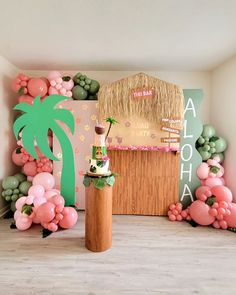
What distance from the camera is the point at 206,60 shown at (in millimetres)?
2734

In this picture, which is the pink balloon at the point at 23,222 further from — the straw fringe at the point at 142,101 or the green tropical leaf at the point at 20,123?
the straw fringe at the point at 142,101

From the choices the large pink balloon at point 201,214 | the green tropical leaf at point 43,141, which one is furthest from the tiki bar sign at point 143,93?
the large pink balloon at point 201,214

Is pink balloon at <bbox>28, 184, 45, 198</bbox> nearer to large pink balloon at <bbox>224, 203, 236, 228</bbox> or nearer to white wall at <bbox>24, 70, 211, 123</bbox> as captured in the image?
white wall at <bbox>24, 70, 211, 123</bbox>

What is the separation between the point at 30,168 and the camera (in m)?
2.82

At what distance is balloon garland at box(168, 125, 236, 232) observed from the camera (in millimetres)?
2455

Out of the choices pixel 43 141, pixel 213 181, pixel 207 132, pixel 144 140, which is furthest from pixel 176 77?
pixel 43 141

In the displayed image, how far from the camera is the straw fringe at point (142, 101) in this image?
2.67 meters

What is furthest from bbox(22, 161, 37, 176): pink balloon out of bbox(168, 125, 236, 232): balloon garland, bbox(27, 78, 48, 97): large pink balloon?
bbox(168, 125, 236, 232): balloon garland

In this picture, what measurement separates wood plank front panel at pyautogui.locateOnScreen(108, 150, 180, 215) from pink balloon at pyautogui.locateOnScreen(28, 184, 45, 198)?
3.19 ft

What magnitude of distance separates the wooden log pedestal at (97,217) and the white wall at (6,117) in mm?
1553

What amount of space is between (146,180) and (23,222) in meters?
1.64

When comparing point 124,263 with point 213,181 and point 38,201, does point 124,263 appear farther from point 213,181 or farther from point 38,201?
point 213,181

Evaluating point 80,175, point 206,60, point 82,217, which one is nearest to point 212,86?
point 206,60

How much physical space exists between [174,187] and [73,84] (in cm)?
204
